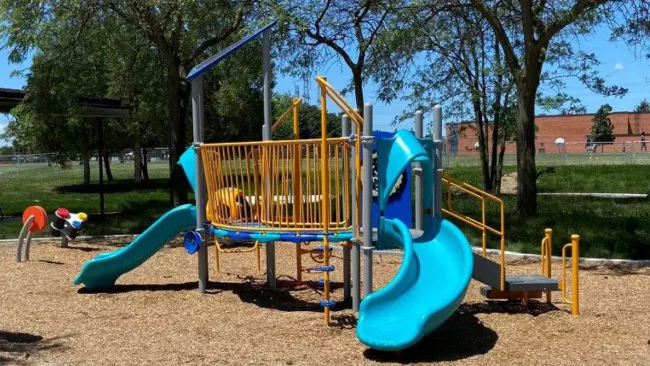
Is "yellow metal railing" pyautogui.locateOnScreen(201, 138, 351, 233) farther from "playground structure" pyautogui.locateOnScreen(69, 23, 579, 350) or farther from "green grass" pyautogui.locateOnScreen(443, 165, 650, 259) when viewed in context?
"green grass" pyautogui.locateOnScreen(443, 165, 650, 259)

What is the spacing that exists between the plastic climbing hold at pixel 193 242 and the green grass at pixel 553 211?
540 cm

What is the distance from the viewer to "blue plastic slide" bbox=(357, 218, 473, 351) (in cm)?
542

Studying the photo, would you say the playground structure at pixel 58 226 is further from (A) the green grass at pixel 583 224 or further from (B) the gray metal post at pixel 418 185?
(A) the green grass at pixel 583 224

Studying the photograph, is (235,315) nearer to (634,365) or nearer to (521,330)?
(521,330)

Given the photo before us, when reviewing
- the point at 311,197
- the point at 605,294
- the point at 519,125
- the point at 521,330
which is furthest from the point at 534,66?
the point at 521,330

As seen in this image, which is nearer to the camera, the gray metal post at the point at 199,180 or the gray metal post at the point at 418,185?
the gray metal post at the point at 418,185

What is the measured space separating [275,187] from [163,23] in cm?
777

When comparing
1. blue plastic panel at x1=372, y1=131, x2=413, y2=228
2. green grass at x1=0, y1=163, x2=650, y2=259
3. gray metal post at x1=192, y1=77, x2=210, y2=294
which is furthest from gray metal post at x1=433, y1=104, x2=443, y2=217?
green grass at x1=0, y1=163, x2=650, y2=259

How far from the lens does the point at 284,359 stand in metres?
5.67

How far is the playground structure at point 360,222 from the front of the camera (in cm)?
571

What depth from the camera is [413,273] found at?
19.4 ft

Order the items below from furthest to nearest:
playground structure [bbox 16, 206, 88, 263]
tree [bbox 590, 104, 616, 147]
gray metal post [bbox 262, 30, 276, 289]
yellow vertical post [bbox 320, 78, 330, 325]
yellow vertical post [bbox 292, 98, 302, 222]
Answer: tree [bbox 590, 104, 616, 147] → playground structure [bbox 16, 206, 88, 263] → gray metal post [bbox 262, 30, 276, 289] → yellow vertical post [bbox 292, 98, 302, 222] → yellow vertical post [bbox 320, 78, 330, 325]

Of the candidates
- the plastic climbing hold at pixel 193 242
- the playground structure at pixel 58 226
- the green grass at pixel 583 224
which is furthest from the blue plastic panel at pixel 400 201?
→ the playground structure at pixel 58 226

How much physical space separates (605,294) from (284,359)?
4367 millimetres
